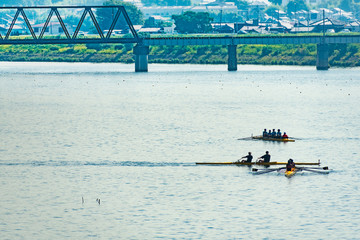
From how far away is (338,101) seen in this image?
476 feet

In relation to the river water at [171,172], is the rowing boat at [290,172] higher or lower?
higher

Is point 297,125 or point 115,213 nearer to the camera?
point 115,213

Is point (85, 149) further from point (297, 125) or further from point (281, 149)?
point (297, 125)

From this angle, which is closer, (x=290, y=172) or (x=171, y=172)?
(x=290, y=172)

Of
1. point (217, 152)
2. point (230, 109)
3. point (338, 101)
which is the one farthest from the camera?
point (338, 101)

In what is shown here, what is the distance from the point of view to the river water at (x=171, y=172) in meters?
55.3

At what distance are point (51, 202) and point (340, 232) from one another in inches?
848

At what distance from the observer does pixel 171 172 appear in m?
72.9

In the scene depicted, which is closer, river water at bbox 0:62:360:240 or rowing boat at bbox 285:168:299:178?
river water at bbox 0:62:360:240

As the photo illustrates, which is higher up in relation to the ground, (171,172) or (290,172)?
(290,172)

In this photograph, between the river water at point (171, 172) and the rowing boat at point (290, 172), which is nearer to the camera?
the river water at point (171, 172)

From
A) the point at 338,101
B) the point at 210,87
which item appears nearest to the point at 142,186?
the point at 338,101

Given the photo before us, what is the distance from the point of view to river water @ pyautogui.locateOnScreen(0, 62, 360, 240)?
55.3 metres

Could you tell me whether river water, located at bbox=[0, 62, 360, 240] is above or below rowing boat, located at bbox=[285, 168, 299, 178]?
below
